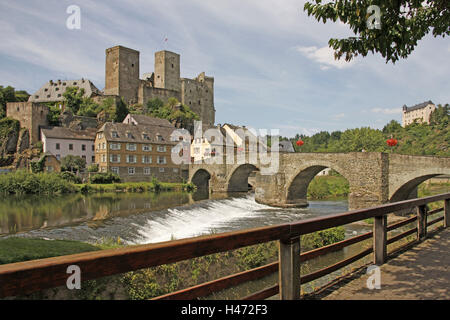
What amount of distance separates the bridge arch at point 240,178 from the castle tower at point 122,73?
1568 inches

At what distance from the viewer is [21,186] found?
1399 inches

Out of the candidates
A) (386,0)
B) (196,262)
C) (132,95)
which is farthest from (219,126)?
(386,0)

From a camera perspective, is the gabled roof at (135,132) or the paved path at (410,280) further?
the gabled roof at (135,132)

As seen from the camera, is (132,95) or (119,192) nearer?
(119,192)

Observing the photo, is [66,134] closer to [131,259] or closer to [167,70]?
[167,70]

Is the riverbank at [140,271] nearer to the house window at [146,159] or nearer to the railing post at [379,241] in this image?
the railing post at [379,241]

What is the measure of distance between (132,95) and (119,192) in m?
39.9

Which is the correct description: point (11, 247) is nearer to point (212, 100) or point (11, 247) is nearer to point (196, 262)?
point (196, 262)

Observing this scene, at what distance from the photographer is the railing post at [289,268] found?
325 centimetres

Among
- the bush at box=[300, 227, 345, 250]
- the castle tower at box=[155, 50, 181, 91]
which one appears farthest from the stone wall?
the bush at box=[300, 227, 345, 250]

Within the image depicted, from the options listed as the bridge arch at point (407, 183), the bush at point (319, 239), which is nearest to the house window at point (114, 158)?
the bridge arch at point (407, 183)

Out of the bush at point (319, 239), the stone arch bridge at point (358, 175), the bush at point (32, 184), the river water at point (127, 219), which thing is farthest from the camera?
the bush at point (32, 184)

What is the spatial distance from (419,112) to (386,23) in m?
141
